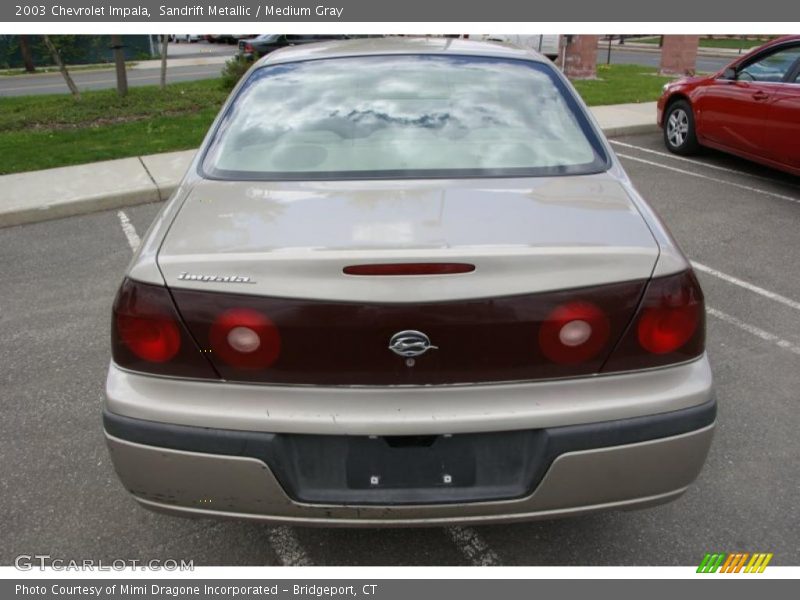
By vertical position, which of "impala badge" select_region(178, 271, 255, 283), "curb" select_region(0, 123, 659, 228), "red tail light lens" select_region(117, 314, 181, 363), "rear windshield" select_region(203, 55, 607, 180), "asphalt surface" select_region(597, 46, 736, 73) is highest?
"rear windshield" select_region(203, 55, 607, 180)

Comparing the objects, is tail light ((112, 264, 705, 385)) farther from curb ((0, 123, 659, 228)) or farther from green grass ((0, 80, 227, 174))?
green grass ((0, 80, 227, 174))

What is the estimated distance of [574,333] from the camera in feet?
6.33

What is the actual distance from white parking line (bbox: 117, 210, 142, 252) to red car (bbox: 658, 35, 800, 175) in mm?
5980

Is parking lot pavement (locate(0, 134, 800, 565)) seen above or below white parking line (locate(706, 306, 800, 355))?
below

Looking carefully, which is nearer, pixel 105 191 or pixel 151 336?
pixel 151 336

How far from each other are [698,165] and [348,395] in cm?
747

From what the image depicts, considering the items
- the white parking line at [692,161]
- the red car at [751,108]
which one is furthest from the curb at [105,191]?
the red car at [751,108]

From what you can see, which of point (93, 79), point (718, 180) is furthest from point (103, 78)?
point (718, 180)

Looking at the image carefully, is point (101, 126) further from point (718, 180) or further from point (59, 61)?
point (718, 180)

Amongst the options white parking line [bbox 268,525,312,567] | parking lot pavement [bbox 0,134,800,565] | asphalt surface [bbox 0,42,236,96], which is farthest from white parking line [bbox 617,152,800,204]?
asphalt surface [bbox 0,42,236,96]

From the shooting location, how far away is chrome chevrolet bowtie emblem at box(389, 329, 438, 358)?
1873 millimetres

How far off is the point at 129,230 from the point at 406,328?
4.88m

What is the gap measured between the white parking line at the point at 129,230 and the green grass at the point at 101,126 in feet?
6.86

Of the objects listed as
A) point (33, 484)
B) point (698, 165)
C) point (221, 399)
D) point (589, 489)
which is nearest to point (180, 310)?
point (221, 399)
